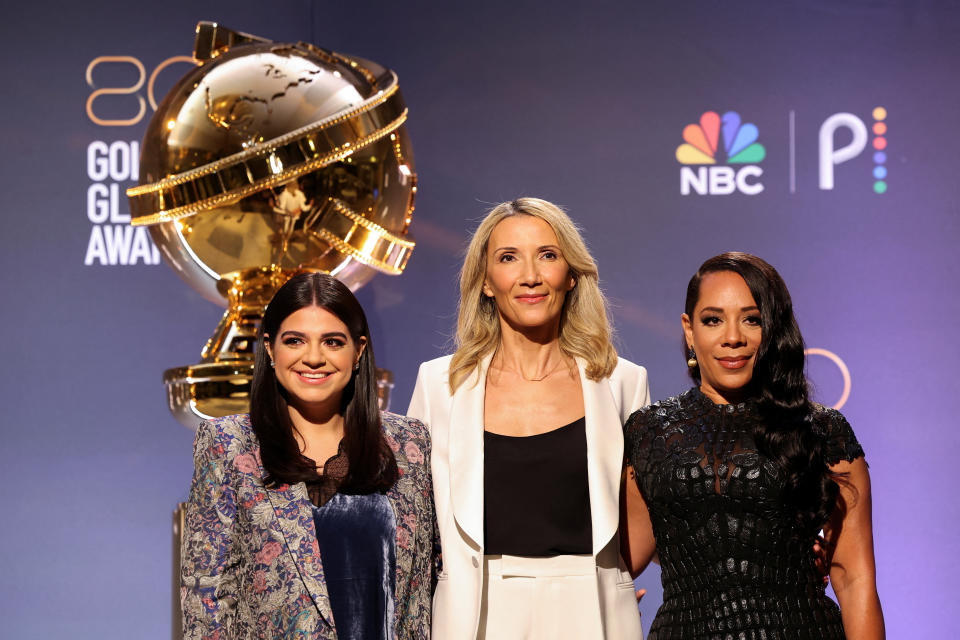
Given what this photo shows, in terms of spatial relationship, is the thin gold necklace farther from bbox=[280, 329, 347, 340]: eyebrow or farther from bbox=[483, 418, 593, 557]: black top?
bbox=[280, 329, 347, 340]: eyebrow

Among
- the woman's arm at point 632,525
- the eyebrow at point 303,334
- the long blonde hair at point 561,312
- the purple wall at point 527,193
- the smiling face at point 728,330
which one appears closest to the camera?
the smiling face at point 728,330

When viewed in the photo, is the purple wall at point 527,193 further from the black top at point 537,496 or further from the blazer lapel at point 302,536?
the blazer lapel at point 302,536

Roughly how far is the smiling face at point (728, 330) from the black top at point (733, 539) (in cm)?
8

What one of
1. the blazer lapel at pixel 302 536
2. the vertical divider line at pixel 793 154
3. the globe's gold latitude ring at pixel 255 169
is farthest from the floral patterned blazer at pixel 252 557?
the vertical divider line at pixel 793 154

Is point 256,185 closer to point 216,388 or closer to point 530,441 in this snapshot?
point 216,388

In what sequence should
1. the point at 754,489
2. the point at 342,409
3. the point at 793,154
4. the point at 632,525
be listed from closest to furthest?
1. the point at 754,489
2. the point at 342,409
3. the point at 632,525
4. the point at 793,154

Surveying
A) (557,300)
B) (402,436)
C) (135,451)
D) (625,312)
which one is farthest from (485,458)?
(135,451)

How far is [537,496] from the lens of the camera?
2602 millimetres

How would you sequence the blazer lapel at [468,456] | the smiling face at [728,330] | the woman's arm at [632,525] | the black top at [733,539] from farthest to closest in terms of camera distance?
the woman's arm at [632,525] → the blazer lapel at [468,456] → the smiling face at [728,330] → the black top at [733,539]

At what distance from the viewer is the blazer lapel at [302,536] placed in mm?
2258

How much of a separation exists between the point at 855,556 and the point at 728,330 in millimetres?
538

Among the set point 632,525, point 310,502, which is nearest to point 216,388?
point 310,502
